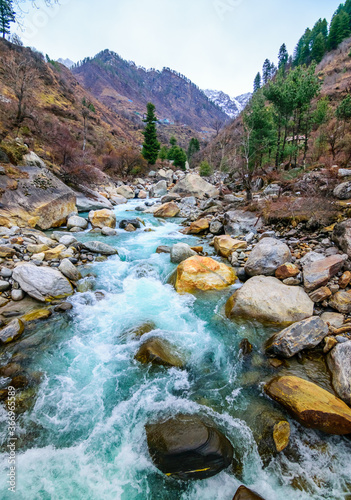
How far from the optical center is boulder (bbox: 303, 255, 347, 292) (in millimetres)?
5555

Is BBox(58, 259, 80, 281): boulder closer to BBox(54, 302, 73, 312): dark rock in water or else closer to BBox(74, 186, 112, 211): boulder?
BBox(54, 302, 73, 312): dark rock in water

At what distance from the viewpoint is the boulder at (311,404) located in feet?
9.81

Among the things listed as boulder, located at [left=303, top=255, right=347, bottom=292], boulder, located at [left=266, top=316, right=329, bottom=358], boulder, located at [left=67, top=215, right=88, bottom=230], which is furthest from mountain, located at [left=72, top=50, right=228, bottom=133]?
boulder, located at [left=266, top=316, right=329, bottom=358]

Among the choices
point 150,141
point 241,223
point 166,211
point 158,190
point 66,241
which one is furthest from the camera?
point 150,141

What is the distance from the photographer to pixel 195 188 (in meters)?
22.4

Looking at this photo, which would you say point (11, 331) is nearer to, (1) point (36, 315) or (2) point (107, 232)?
(1) point (36, 315)

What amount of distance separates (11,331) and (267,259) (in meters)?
6.81

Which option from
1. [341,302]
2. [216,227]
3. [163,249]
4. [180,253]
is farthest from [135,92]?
[341,302]

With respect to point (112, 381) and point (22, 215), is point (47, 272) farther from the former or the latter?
point (22, 215)

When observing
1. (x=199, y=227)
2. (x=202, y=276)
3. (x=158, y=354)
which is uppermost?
(x=199, y=227)

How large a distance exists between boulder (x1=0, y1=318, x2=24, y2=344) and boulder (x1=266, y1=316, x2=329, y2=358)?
5.23 m

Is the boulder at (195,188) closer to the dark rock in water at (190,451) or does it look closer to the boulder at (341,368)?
the boulder at (341,368)

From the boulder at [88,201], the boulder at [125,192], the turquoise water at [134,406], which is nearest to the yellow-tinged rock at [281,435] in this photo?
the turquoise water at [134,406]

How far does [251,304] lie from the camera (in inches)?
219
